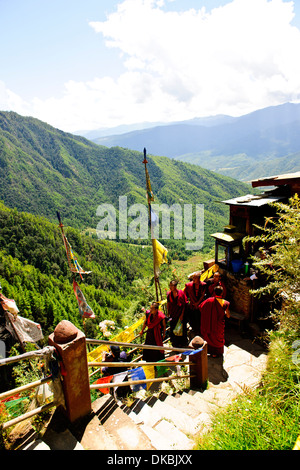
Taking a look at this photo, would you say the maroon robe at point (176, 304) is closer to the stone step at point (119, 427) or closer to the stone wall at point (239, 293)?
the stone wall at point (239, 293)

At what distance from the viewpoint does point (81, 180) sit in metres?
168

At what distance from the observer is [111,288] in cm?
5262

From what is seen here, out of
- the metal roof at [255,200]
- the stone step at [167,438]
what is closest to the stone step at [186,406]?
the stone step at [167,438]

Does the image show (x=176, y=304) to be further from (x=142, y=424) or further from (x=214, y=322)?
(x=142, y=424)

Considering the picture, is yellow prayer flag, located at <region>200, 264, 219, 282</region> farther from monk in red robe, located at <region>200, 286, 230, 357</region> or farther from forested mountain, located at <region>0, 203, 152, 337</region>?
forested mountain, located at <region>0, 203, 152, 337</region>

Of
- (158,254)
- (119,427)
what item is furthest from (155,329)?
(119,427)

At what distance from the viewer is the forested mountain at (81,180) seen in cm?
11831

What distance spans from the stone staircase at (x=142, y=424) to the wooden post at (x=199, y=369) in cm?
13

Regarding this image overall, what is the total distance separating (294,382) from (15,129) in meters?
219

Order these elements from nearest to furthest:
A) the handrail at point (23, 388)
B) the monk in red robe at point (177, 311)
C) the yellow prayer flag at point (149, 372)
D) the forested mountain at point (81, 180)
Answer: the handrail at point (23, 388) < the yellow prayer flag at point (149, 372) < the monk in red robe at point (177, 311) < the forested mountain at point (81, 180)

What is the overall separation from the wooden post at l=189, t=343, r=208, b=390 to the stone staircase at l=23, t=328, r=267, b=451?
0.42 feet
